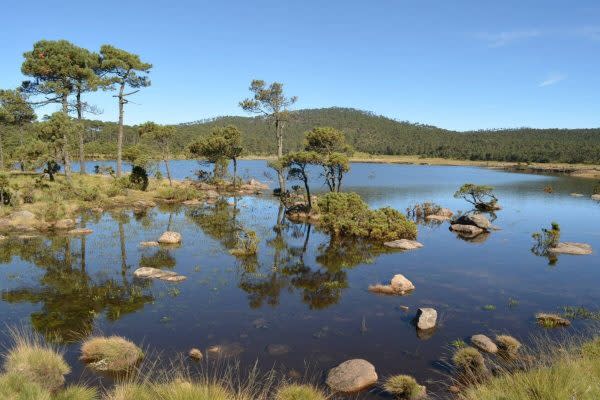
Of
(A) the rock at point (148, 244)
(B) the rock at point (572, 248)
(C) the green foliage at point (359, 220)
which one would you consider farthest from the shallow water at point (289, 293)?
(C) the green foliage at point (359, 220)

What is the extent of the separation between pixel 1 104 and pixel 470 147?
626 ft

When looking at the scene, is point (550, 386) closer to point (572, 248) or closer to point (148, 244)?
point (148, 244)

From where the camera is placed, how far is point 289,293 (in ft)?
68.3

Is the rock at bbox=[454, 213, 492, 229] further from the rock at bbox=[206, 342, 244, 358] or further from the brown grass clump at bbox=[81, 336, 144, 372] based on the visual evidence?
the brown grass clump at bbox=[81, 336, 144, 372]

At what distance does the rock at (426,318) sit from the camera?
16763mm

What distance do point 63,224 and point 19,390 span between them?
28.9 metres

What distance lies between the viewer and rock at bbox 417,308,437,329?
16.8 m

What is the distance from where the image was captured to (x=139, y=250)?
2766 cm

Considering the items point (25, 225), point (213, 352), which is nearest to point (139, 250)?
point (25, 225)

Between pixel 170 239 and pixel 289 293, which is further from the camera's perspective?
pixel 170 239

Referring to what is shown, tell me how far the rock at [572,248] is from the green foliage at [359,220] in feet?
33.3

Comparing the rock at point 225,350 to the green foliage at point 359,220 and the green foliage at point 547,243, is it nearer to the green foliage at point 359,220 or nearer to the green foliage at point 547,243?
the green foliage at point 359,220

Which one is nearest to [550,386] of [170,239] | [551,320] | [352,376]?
[352,376]

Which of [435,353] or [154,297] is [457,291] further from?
[154,297]
